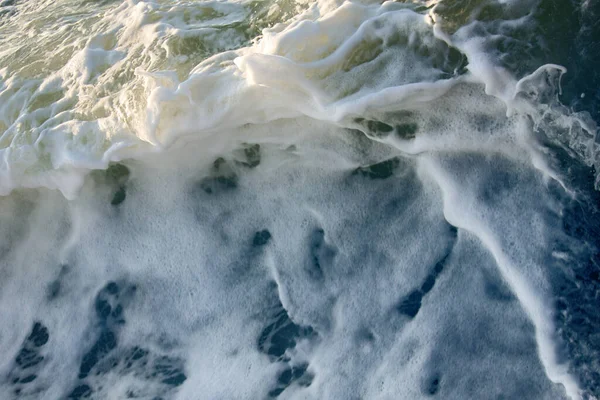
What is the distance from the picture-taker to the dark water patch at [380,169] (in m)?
3.17

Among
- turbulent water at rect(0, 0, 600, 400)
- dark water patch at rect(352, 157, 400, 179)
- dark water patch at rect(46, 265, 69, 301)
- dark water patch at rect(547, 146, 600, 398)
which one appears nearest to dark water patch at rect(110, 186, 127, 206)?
turbulent water at rect(0, 0, 600, 400)

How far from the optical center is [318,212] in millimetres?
3211

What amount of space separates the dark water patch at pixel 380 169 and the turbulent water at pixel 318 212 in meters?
0.01

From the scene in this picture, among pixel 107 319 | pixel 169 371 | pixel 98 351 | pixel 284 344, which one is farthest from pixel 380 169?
pixel 98 351

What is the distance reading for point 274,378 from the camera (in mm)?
2916

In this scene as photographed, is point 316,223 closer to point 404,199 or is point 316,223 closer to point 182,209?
point 404,199

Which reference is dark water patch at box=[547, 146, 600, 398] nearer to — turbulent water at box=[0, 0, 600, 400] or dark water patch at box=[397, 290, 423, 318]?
turbulent water at box=[0, 0, 600, 400]

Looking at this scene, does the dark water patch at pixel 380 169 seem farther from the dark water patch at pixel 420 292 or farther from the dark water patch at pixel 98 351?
the dark water patch at pixel 98 351

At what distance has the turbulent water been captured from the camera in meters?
2.71

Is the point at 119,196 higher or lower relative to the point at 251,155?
lower

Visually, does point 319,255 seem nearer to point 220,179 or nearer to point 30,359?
point 220,179

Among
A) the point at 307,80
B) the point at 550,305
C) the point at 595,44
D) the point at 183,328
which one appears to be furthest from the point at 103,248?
the point at 595,44

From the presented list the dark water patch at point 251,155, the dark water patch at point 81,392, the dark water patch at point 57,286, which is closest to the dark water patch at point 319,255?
the dark water patch at point 251,155

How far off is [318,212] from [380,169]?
0.46 m
